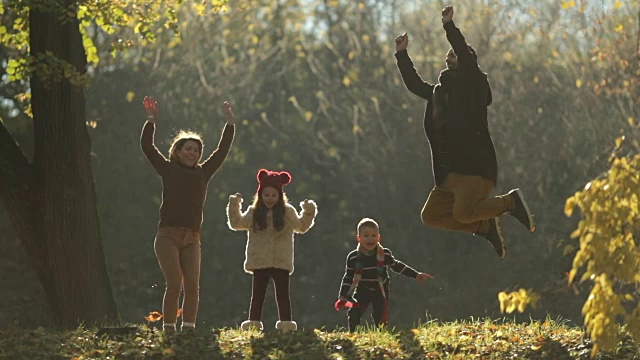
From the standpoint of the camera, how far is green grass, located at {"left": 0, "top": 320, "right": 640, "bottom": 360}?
10703 mm

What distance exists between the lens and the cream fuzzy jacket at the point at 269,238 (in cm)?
1252

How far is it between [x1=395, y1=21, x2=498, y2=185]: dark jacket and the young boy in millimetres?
2802

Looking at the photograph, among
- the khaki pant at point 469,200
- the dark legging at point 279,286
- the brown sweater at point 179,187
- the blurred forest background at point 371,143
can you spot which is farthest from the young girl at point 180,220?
the blurred forest background at point 371,143

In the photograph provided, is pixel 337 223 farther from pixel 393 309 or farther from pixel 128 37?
pixel 128 37

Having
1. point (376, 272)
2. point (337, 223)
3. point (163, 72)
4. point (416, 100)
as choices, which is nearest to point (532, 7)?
point (416, 100)

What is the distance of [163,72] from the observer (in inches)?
1276

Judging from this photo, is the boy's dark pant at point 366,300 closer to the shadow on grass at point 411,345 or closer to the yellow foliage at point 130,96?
the shadow on grass at point 411,345

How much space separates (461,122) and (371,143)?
21.1m

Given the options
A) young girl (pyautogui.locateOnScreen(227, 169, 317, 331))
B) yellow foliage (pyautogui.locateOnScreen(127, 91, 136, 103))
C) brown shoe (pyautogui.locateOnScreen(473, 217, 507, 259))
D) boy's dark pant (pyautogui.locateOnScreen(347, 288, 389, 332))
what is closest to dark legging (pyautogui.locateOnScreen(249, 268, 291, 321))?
young girl (pyautogui.locateOnScreen(227, 169, 317, 331))

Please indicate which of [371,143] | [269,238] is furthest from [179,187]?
[371,143]

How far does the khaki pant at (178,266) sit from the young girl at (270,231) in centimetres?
56

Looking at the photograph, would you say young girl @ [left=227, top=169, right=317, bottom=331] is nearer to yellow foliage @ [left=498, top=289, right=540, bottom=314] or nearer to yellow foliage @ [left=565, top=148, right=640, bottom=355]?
yellow foliage @ [left=498, top=289, right=540, bottom=314]

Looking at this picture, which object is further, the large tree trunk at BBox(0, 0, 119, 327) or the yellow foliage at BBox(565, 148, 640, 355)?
the large tree trunk at BBox(0, 0, 119, 327)

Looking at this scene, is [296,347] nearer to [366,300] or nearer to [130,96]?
[366,300]
